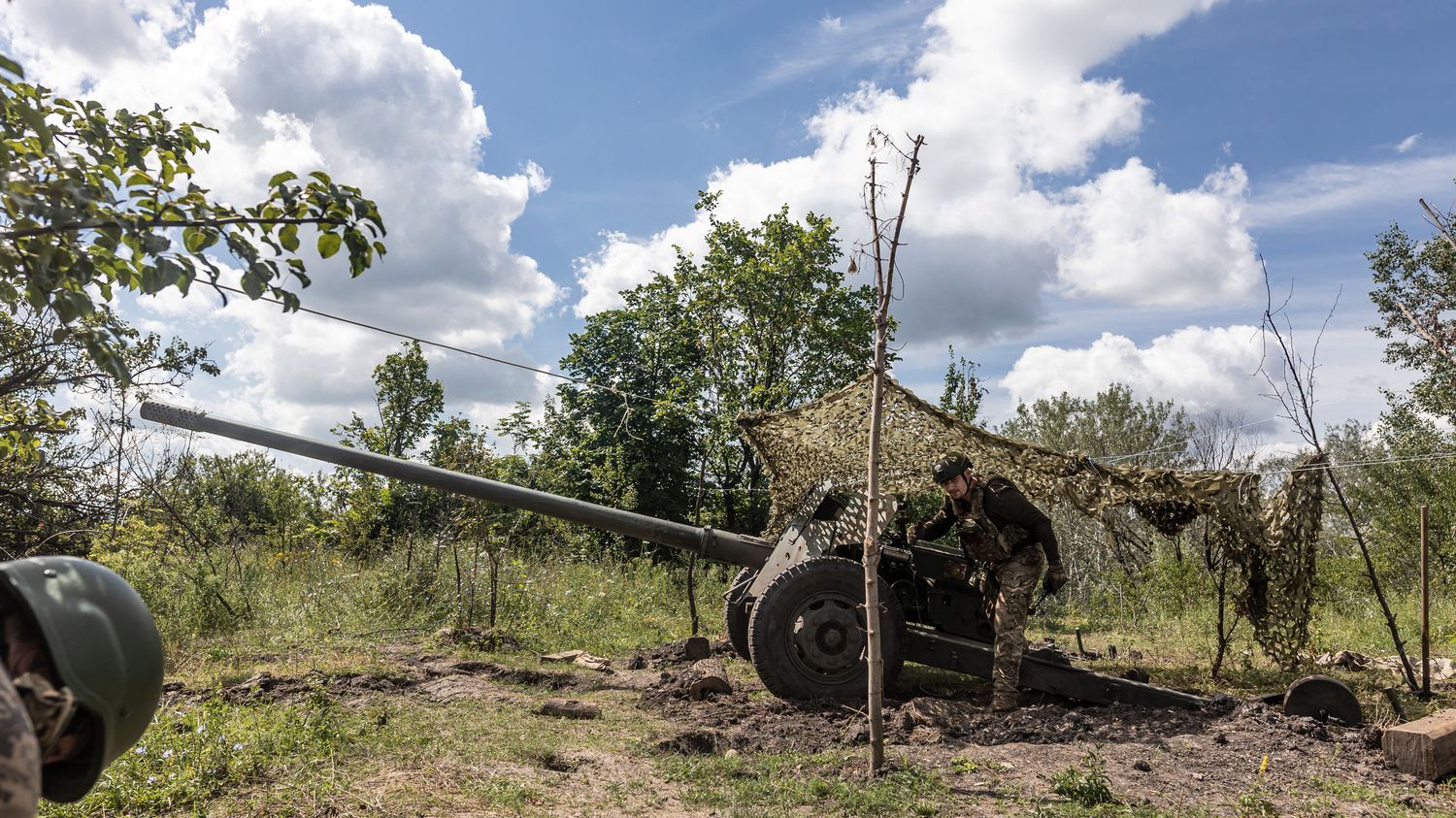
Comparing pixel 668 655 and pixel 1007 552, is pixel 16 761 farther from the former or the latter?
pixel 668 655

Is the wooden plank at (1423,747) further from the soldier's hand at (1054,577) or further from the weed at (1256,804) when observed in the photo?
the soldier's hand at (1054,577)

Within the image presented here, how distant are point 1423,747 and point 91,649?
639 centimetres

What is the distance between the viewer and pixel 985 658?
23.7 feet

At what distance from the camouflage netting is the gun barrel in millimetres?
1231

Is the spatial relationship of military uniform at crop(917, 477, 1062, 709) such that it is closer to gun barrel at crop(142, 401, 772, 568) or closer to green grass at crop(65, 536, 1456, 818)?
green grass at crop(65, 536, 1456, 818)

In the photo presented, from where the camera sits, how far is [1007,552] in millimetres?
7094

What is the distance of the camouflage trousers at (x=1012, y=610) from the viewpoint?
6.96 metres

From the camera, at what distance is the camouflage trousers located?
696 centimetres

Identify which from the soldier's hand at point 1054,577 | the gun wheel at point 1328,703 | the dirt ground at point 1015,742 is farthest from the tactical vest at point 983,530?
the gun wheel at point 1328,703

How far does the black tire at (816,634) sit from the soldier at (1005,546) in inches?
30.7

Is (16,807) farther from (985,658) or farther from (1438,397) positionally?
(1438,397)

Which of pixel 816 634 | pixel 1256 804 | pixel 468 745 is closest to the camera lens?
pixel 1256 804

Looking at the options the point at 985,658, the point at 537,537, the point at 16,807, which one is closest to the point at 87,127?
the point at 16,807

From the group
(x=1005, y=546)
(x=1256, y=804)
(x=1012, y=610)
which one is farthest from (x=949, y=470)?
(x=1256, y=804)
